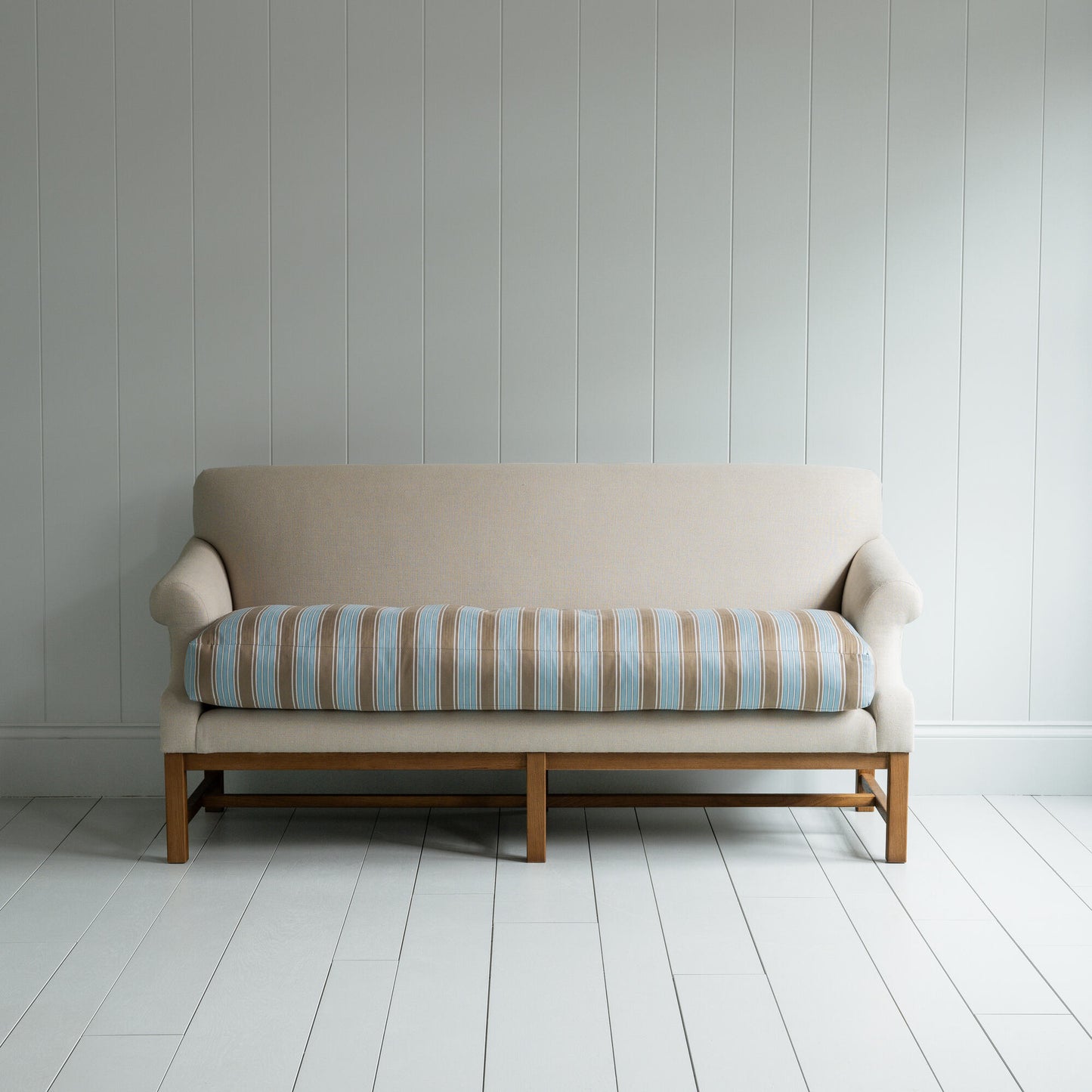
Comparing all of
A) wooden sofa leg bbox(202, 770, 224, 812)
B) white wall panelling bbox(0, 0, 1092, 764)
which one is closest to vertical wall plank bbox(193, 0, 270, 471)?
white wall panelling bbox(0, 0, 1092, 764)

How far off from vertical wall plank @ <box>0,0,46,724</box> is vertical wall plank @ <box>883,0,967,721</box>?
245 centimetres

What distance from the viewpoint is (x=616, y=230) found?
314cm

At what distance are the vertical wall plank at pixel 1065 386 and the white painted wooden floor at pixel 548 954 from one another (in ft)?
1.61

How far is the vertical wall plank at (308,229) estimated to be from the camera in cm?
308

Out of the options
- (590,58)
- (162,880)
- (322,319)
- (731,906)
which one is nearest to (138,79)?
(322,319)

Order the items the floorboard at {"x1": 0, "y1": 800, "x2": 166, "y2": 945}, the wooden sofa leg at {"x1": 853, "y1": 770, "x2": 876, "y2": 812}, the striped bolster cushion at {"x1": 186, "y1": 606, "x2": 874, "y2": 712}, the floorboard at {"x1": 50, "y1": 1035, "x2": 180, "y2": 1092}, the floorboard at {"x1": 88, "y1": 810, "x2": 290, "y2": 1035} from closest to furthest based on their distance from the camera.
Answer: the floorboard at {"x1": 50, "y1": 1035, "x2": 180, "y2": 1092}
the floorboard at {"x1": 88, "y1": 810, "x2": 290, "y2": 1035}
the floorboard at {"x1": 0, "y1": 800, "x2": 166, "y2": 945}
the striped bolster cushion at {"x1": 186, "y1": 606, "x2": 874, "y2": 712}
the wooden sofa leg at {"x1": 853, "y1": 770, "x2": 876, "y2": 812}

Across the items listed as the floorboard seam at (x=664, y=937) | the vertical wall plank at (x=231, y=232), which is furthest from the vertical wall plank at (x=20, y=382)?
the floorboard seam at (x=664, y=937)

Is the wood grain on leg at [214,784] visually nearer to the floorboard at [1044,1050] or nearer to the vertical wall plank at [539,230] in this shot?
the vertical wall plank at [539,230]

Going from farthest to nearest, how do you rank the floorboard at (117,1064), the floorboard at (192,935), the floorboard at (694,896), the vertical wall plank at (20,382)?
the vertical wall plank at (20,382) < the floorboard at (694,896) < the floorboard at (192,935) < the floorboard at (117,1064)

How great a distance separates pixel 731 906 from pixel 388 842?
0.87 meters

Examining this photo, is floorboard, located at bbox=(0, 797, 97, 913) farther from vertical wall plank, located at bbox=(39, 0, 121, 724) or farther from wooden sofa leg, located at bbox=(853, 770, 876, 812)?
wooden sofa leg, located at bbox=(853, 770, 876, 812)

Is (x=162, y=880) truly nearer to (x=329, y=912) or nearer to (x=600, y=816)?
(x=329, y=912)

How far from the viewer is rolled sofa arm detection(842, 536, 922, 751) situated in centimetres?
251

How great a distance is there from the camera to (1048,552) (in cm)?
319
